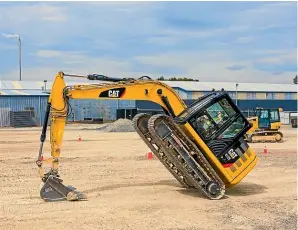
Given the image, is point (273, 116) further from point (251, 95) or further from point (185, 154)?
point (251, 95)

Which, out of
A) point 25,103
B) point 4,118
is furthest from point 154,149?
point 25,103

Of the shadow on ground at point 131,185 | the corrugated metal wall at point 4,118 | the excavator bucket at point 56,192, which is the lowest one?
the corrugated metal wall at point 4,118

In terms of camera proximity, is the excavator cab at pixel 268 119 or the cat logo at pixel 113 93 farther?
the excavator cab at pixel 268 119

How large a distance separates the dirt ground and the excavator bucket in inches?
7.2

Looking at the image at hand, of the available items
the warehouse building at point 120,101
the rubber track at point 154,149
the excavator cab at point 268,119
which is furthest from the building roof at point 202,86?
the rubber track at point 154,149

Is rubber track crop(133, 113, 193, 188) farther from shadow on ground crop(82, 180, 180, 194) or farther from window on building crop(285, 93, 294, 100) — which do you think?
window on building crop(285, 93, 294, 100)

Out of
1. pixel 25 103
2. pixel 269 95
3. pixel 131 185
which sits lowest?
pixel 131 185

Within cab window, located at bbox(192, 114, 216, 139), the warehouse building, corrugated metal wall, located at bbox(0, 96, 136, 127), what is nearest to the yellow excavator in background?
the warehouse building

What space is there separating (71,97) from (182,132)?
8.37 feet

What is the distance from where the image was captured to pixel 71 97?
1063cm

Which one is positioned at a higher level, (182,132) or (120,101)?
(182,132)

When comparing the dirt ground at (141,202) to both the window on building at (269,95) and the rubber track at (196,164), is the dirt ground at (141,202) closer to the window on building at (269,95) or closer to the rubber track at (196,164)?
the rubber track at (196,164)

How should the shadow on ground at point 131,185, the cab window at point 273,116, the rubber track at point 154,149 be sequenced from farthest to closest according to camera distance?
the cab window at point 273,116
the shadow on ground at point 131,185
the rubber track at point 154,149

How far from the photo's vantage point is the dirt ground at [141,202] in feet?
28.1
